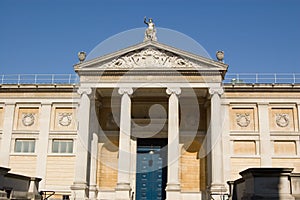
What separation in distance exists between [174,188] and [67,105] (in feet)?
36.9

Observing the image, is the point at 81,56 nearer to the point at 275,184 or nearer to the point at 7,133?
the point at 7,133

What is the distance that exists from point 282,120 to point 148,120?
411 inches

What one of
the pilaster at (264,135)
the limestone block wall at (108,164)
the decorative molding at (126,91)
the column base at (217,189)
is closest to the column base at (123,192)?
the limestone block wall at (108,164)

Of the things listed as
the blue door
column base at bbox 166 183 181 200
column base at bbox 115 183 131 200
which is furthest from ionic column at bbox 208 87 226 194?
column base at bbox 115 183 131 200

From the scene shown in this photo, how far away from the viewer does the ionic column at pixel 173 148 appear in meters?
25.0

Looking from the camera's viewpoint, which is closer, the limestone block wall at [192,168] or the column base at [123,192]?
the column base at [123,192]

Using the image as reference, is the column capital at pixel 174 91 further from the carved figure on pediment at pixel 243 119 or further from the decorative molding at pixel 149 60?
the carved figure on pediment at pixel 243 119

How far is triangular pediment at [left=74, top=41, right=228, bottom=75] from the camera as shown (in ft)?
88.3

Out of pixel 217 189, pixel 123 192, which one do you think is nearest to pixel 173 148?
pixel 217 189

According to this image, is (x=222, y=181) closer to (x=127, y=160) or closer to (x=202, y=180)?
(x=202, y=180)

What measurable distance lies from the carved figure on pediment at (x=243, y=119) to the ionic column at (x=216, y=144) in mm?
3051

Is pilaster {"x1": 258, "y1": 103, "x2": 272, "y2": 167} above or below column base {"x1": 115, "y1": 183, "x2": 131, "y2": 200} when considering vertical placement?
above

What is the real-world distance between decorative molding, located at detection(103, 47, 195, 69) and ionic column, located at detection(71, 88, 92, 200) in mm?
2883

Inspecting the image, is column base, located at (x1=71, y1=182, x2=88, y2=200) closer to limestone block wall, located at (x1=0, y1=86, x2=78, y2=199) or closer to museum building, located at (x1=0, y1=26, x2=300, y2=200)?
museum building, located at (x1=0, y1=26, x2=300, y2=200)
